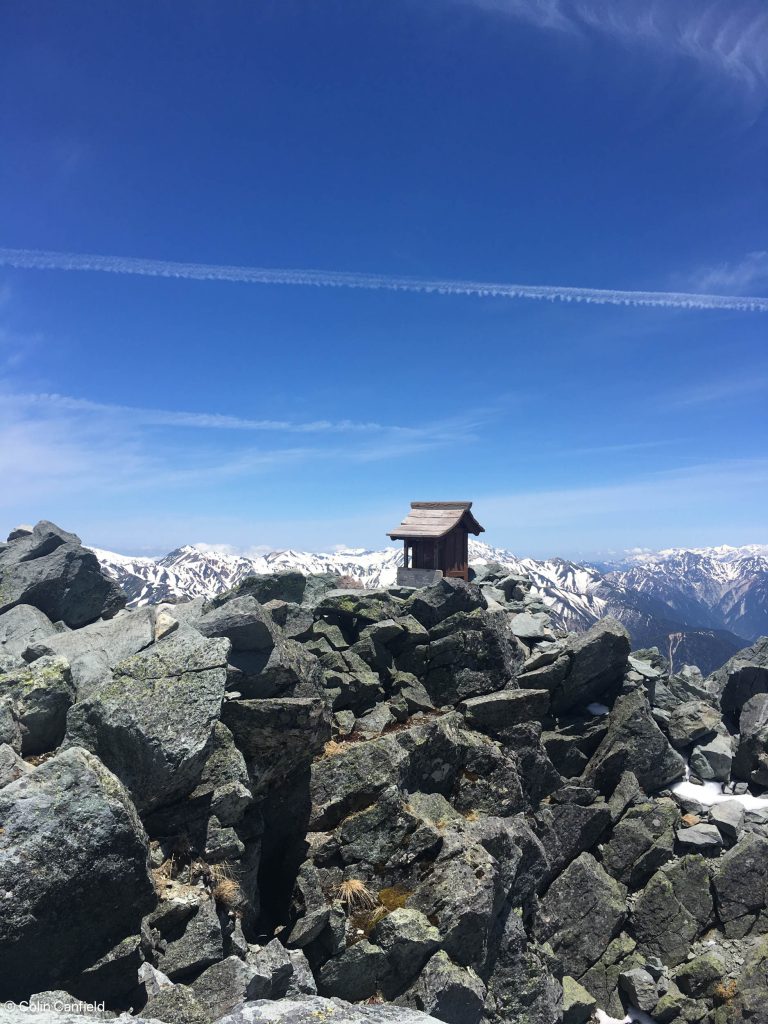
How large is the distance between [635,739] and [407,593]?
13.8 metres

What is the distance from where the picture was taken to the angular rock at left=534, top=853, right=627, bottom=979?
78.1 feet

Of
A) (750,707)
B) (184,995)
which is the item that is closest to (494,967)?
(184,995)

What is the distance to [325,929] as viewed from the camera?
1470 centimetres

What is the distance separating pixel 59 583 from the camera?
2756 centimetres

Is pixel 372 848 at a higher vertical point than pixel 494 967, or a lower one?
higher

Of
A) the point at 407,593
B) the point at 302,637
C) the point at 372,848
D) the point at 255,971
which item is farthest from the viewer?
the point at 407,593

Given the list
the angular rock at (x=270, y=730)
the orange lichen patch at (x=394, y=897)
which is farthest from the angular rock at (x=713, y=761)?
the angular rock at (x=270, y=730)

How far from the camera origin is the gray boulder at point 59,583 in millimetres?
27109

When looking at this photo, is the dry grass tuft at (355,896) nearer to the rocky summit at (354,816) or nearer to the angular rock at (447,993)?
the rocky summit at (354,816)

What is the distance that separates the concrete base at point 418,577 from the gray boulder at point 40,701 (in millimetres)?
31591

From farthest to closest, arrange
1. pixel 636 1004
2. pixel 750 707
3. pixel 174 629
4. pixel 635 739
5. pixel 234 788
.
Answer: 1. pixel 750 707
2. pixel 635 739
3. pixel 636 1004
4. pixel 174 629
5. pixel 234 788

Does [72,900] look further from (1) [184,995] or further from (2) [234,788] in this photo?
(2) [234,788]

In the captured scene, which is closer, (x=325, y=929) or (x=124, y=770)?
(x=124, y=770)

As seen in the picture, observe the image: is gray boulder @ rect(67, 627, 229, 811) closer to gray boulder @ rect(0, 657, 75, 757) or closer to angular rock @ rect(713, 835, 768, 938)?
gray boulder @ rect(0, 657, 75, 757)
